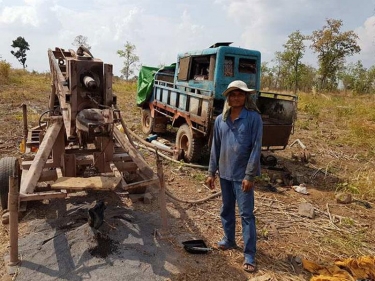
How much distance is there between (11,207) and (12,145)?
5.21 meters

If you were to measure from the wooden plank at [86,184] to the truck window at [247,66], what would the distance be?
4761 millimetres

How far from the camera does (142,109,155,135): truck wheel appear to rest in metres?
9.93

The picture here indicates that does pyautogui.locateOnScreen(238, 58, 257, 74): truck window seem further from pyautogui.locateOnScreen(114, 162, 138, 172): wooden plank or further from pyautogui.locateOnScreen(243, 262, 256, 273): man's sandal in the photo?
pyautogui.locateOnScreen(243, 262, 256, 273): man's sandal

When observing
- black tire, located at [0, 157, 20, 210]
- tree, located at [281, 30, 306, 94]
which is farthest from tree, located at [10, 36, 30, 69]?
black tire, located at [0, 157, 20, 210]

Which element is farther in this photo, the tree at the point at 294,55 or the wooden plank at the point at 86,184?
the tree at the point at 294,55

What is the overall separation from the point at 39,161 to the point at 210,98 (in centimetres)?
355

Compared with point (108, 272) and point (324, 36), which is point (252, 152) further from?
point (324, 36)

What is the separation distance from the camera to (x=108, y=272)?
10.3 feet

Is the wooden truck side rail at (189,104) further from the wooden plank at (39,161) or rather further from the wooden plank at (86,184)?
the wooden plank at (86,184)

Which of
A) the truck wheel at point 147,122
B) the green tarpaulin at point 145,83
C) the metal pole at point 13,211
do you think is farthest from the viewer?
the green tarpaulin at point 145,83

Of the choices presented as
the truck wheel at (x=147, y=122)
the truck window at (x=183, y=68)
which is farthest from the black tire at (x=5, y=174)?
the truck wheel at (x=147, y=122)

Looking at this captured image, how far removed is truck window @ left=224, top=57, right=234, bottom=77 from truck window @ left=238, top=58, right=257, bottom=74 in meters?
0.24

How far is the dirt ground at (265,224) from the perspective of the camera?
350 cm

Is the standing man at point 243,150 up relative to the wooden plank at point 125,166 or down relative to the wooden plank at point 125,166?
up
